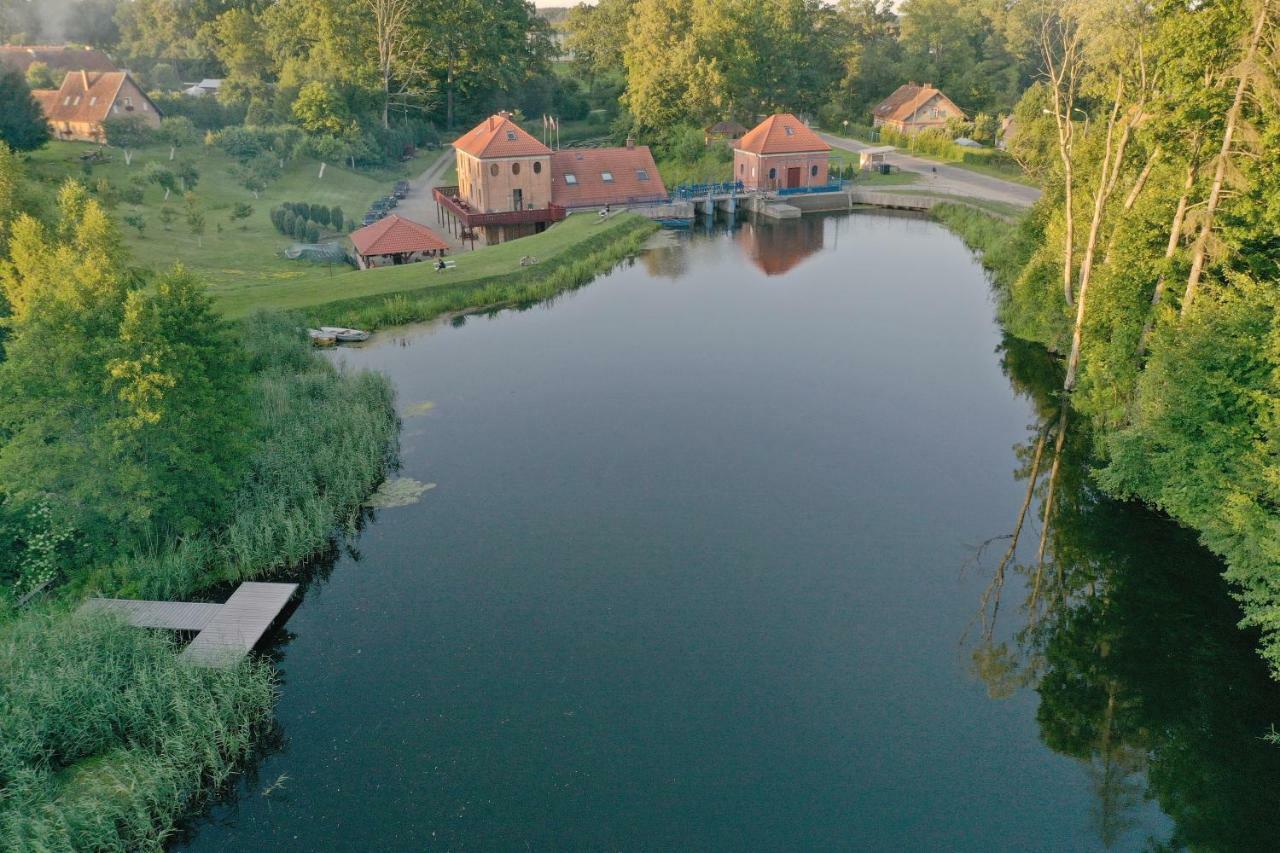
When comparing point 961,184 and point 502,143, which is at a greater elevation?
point 502,143

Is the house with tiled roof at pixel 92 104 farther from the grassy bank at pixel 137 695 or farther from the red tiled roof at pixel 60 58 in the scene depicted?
the grassy bank at pixel 137 695

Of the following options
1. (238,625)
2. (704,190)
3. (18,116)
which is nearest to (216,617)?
(238,625)

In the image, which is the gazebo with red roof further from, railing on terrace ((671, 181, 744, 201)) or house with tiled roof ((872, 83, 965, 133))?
house with tiled roof ((872, 83, 965, 133))

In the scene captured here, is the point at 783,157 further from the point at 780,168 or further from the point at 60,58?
the point at 60,58

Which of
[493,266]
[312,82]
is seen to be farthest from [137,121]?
[493,266]

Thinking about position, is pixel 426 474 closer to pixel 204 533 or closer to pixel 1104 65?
pixel 204 533

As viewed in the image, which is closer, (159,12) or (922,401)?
(922,401)
